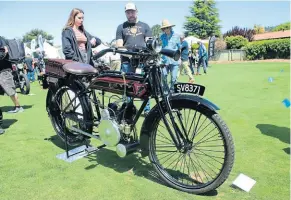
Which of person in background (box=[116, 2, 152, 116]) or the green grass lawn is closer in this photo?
the green grass lawn

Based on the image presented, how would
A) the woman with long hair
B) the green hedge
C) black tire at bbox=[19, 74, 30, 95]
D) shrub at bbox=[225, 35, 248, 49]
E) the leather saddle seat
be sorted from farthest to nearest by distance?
shrub at bbox=[225, 35, 248, 49] < the green hedge < black tire at bbox=[19, 74, 30, 95] < the woman with long hair < the leather saddle seat

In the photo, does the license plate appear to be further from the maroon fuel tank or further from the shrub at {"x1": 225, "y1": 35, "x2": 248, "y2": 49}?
the shrub at {"x1": 225, "y1": 35, "x2": 248, "y2": 49}

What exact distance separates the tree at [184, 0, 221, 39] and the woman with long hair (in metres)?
66.6

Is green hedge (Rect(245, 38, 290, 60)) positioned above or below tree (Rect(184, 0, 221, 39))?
below

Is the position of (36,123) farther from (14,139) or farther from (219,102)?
(219,102)

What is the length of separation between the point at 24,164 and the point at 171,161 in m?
1.79

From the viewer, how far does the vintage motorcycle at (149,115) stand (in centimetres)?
290

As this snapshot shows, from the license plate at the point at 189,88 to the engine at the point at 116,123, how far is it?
0.58m

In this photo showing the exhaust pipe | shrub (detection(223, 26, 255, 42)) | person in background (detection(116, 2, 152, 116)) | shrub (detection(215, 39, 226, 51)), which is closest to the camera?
the exhaust pipe

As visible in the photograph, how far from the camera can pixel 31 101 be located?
8.53m

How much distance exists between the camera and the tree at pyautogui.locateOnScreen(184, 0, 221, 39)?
226 feet

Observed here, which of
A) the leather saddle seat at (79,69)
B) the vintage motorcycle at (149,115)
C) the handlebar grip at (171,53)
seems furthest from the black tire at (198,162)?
the leather saddle seat at (79,69)

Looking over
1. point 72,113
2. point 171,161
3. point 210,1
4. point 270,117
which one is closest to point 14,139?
point 72,113

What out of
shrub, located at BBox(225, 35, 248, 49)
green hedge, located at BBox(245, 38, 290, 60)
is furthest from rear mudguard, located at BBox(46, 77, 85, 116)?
shrub, located at BBox(225, 35, 248, 49)
